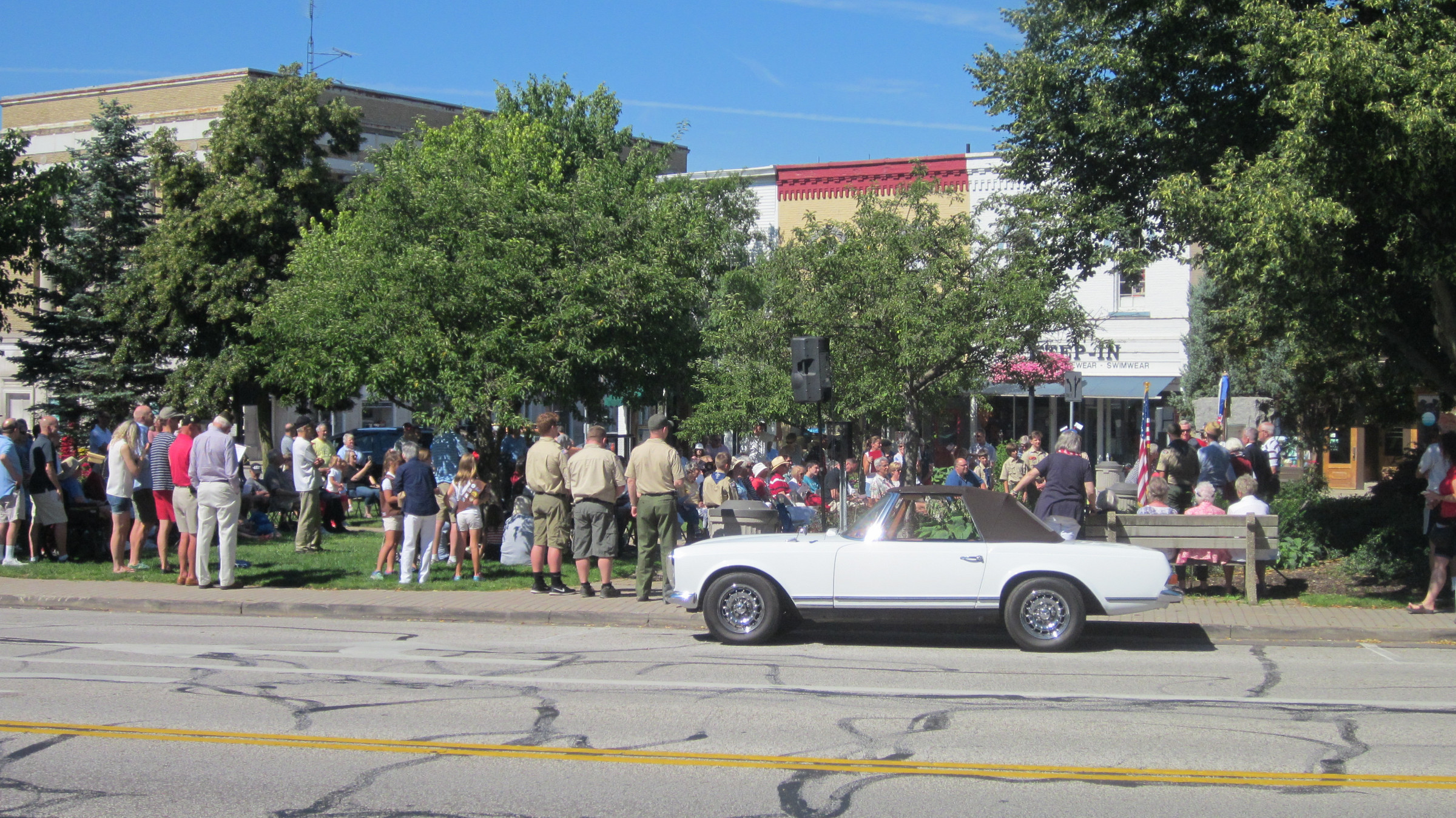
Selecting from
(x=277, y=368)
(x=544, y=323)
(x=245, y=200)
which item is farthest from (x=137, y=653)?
(x=245, y=200)

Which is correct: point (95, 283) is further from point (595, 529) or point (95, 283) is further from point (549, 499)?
point (595, 529)

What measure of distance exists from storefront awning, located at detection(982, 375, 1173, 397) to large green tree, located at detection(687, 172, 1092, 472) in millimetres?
12825

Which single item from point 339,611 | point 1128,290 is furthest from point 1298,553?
point 1128,290

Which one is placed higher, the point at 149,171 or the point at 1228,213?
the point at 149,171

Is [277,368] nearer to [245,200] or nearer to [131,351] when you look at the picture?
[245,200]

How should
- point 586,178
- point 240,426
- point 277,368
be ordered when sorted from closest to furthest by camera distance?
point 586,178 → point 277,368 → point 240,426

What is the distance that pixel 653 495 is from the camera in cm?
1226

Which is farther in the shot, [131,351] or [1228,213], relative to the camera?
[131,351]

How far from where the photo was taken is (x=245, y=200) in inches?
1221

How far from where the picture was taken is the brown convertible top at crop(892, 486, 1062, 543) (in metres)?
9.85

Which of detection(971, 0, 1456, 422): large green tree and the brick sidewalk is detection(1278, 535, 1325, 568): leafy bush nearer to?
the brick sidewalk

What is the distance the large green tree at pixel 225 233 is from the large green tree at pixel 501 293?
498 inches

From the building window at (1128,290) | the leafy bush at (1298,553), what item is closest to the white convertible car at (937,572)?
the leafy bush at (1298,553)

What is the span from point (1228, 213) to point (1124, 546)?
4282 millimetres
